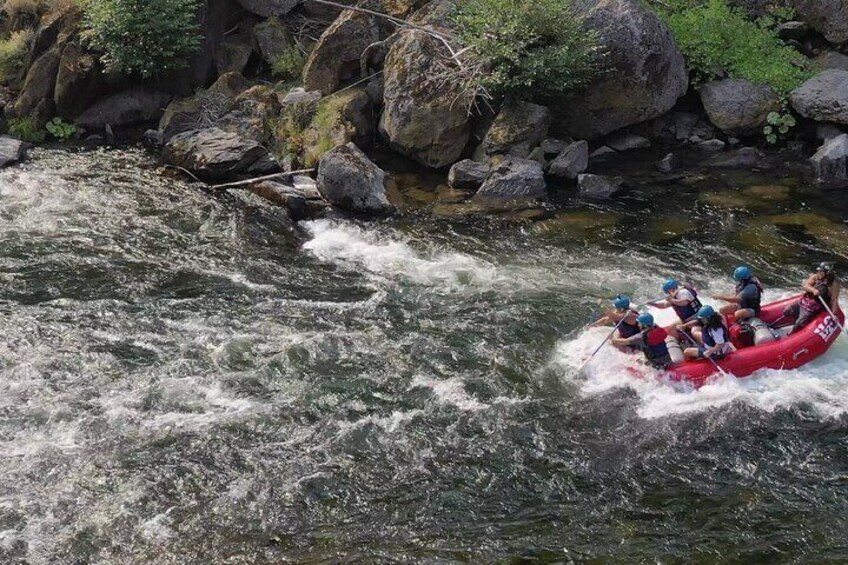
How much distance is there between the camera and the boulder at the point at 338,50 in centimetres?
1981

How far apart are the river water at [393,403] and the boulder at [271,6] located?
9093 mm

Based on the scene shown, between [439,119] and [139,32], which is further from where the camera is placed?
[139,32]

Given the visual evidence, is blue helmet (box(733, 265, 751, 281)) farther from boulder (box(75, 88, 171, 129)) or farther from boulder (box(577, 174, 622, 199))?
boulder (box(75, 88, 171, 129))

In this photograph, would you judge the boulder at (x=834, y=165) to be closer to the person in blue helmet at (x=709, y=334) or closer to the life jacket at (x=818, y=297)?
the life jacket at (x=818, y=297)

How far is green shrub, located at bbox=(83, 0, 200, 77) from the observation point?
2014 centimetres

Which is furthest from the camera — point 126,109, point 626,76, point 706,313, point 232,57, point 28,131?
point 232,57

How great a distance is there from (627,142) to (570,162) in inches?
88.1

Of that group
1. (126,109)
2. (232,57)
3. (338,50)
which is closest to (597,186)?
(338,50)

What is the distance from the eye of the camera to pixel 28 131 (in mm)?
20859

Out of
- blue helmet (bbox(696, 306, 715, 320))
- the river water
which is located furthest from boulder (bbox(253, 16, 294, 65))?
blue helmet (bbox(696, 306, 715, 320))

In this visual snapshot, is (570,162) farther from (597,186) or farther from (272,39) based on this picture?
(272,39)

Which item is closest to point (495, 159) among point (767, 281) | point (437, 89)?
point (437, 89)

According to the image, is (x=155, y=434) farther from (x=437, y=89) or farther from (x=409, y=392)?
(x=437, y=89)

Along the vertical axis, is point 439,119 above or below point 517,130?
above
